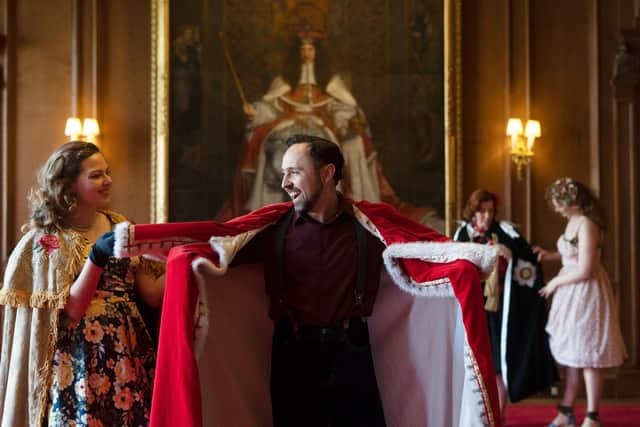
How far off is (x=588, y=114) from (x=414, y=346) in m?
4.42

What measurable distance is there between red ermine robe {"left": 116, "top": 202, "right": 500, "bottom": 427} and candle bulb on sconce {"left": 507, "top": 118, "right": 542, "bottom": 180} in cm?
373

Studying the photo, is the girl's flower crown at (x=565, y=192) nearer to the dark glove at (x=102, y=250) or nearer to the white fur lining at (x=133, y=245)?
the white fur lining at (x=133, y=245)

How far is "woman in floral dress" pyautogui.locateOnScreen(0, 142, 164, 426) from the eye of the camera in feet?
8.37

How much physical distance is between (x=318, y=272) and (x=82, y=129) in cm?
404

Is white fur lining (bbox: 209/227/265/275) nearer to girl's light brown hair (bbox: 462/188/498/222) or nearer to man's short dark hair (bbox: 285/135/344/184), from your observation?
man's short dark hair (bbox: 285/135/344/184)

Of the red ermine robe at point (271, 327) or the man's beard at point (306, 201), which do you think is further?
the man's beard at point (306, 201)

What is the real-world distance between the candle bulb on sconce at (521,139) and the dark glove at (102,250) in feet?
14.5

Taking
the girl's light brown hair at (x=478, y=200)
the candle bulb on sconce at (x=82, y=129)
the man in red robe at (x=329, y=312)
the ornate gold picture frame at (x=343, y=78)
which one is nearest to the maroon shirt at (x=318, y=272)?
the man in red robe at (x=329, y=312)

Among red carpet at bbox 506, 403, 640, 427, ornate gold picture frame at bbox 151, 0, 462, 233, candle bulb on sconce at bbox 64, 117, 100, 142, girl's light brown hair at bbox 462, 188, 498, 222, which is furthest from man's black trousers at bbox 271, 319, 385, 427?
candle bulb on sconce at bbox 64, 117, 100, 142

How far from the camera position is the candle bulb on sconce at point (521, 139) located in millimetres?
6203

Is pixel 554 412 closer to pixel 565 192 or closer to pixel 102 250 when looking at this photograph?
pixel 565 192

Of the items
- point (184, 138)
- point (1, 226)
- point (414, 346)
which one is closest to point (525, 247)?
point (414, 346)

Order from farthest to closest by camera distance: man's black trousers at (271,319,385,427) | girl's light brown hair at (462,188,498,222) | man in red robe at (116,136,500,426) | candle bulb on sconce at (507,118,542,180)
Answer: candle bulb on sconce at (507,118,542,180) → girl's light brown hair at (462,188,498,222) → man's black trousers at (271,319,385,427) → man in red robe at (116,136,500,426)

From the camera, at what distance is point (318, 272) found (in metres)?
2.64
